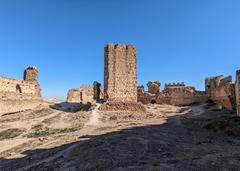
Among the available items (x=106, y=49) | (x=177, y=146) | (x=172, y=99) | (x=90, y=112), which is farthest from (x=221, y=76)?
(x=177, y=146)

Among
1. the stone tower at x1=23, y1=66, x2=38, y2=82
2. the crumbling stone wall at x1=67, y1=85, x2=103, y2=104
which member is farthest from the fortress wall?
the crumbling stone wall at x1=67, y1=85, x2=103, y2=104

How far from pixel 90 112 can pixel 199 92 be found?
76.7ft

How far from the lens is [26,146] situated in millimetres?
13133

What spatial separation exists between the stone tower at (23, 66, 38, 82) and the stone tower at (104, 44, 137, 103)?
547 inches

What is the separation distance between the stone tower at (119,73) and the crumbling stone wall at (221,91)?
1208 centimetres

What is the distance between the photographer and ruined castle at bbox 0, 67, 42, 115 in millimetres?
24297

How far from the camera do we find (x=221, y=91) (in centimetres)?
3042

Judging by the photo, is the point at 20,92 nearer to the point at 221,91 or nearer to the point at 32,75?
the point at 32,75

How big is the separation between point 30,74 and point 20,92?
424 centimetres

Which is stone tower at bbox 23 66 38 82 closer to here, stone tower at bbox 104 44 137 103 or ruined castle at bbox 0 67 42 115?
ruined castle at bbox 0 67 42 115

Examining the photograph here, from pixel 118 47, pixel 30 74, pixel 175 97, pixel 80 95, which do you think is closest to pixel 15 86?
pixel 30 74

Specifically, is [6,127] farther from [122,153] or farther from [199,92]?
[199,92]

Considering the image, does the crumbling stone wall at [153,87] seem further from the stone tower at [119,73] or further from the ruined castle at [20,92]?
the ruined castle at [20,92]

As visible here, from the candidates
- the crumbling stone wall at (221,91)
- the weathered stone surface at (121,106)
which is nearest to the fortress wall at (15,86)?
the weathered stone surface at (121,106)
